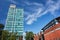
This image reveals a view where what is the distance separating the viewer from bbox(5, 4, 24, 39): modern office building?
140 meters

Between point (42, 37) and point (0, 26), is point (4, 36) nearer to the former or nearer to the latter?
point (0, 26)

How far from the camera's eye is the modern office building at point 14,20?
459 feet

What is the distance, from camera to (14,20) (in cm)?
14862

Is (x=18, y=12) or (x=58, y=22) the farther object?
(x=18, y=12)

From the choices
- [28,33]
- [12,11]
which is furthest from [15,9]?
[28,33]

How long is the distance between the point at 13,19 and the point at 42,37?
106597 mm

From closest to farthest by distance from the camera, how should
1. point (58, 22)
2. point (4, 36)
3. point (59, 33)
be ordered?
1. point (59, 33)
2. point (58, 22)
3. point (4, 36)

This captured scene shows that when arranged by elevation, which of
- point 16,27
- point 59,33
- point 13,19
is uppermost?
point 13,19

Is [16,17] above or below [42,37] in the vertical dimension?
above

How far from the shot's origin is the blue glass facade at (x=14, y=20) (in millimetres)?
139925

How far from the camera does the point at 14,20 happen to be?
148625 millimetres

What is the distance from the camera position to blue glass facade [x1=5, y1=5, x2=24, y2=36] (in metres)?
140

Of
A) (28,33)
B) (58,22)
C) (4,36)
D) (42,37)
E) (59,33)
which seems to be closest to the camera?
(59,33)

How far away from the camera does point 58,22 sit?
3347 cm
